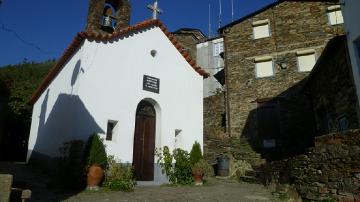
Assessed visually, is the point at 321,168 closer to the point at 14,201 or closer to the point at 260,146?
the point at 14,201

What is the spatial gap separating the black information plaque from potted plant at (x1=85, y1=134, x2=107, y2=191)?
2900mm

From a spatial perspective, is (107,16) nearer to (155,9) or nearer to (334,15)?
(155,9)

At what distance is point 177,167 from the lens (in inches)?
451

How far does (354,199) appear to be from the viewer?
255 inches

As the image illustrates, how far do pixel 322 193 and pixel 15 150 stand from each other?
18262 millimetres

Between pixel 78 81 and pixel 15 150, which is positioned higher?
pixel 78 81

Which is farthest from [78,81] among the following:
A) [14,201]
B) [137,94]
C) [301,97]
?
[301,97]

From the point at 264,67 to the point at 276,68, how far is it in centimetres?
78

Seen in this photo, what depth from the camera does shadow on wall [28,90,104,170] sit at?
31.8 feet

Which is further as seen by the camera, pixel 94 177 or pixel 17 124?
pixel 17 124

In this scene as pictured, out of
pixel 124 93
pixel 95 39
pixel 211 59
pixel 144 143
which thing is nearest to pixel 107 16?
pixel 95 39

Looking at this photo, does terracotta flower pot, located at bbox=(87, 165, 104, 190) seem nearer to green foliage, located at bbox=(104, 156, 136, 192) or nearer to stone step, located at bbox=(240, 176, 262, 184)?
green foliage, located at bbox=(104, 156, 136, 192)

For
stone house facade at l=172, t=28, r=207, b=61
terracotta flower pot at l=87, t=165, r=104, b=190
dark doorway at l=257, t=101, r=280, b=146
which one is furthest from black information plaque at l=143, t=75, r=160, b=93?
stone house facade at l=172, t=28, r=207, b=61

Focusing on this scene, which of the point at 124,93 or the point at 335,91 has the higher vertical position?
the point at 335,91
